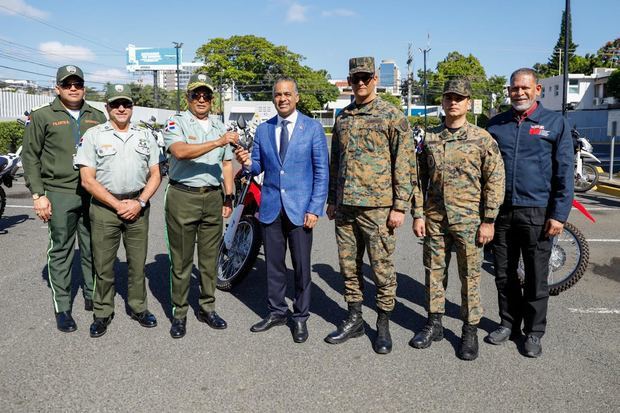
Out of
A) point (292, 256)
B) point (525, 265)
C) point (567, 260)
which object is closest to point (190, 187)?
point (292, 256)

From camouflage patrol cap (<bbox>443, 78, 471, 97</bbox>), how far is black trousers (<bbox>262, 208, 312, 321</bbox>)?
1.44m

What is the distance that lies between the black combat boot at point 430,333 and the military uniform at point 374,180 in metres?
0.30

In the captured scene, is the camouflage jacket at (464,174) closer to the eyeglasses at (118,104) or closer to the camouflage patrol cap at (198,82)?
the camouflage patrol cap at (198,82)

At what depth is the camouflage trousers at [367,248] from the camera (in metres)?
3.80

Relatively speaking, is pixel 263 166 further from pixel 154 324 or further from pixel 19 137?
pixel 19 137

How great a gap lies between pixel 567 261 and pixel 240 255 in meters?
3.15

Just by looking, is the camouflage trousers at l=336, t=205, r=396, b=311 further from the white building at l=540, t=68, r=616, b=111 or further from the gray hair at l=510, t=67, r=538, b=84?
the white building at l=540, t=68, r=616, b=111

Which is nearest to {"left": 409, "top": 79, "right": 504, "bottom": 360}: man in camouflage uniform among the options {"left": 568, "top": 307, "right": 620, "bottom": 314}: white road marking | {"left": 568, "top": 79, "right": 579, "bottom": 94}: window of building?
{"left": 568, "top": 307, "right": 620, "bottom": 314}: white road marking

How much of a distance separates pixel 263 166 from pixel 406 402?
2054 millimetres

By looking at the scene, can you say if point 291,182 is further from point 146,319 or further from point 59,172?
point 59,172

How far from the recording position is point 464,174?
11.8 ft

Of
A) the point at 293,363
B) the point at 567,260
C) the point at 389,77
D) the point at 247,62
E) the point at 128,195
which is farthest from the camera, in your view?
the point at 389,77

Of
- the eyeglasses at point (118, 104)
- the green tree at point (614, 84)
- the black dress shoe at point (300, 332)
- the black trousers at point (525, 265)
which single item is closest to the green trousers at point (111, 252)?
the eyeglasses at point (118, 104)

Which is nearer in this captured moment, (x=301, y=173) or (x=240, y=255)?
(x=301, y=173)
